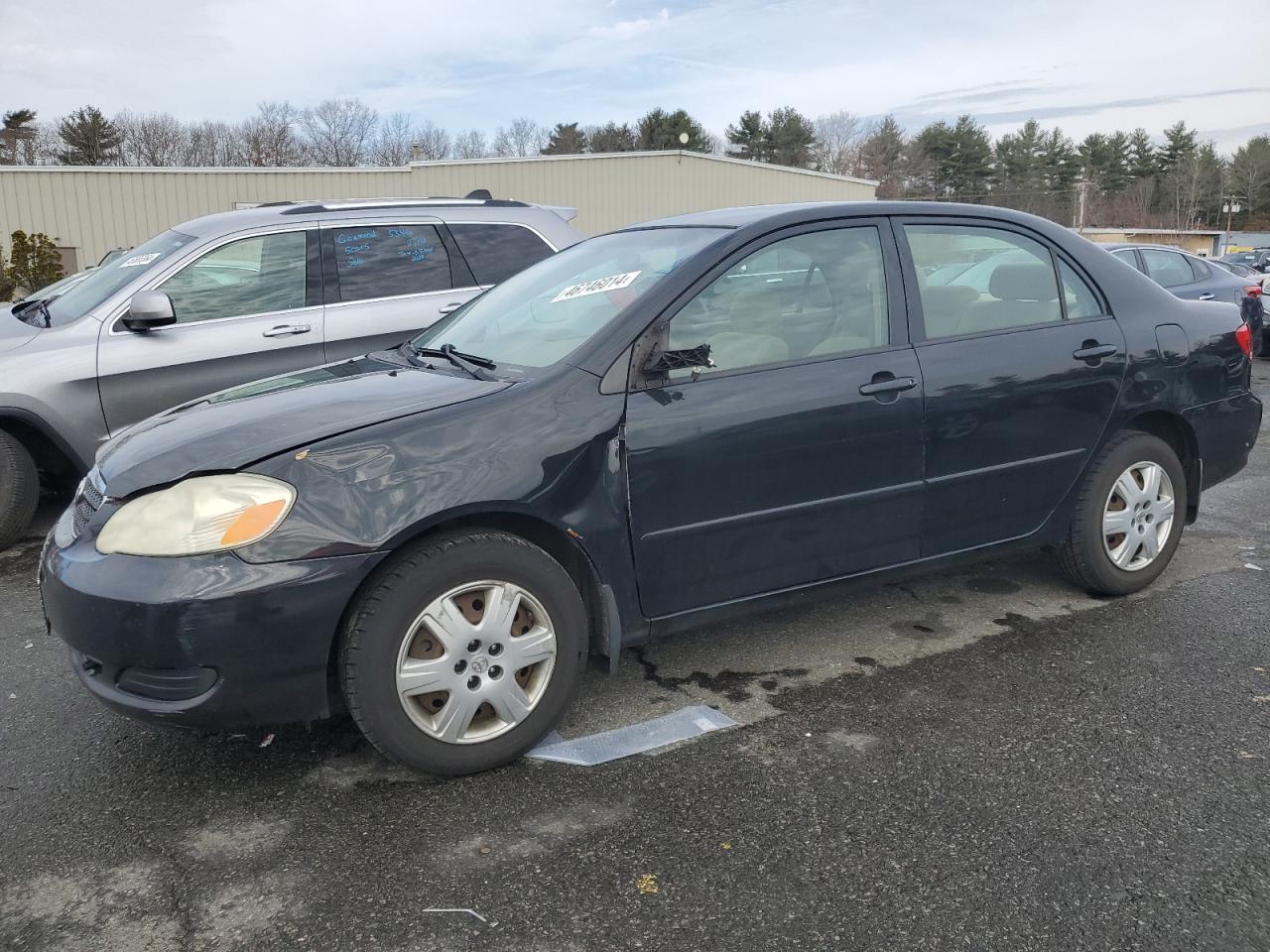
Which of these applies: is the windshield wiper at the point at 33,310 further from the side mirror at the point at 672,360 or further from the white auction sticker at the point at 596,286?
the side mirror at the point at 672,360

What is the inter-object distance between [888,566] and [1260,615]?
1.72 m

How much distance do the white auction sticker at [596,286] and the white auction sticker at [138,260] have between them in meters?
3.18

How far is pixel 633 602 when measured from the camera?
3.18 metres

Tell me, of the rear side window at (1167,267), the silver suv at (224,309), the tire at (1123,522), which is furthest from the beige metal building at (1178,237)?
the tire at (1123,522)

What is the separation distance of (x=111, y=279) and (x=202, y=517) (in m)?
3.79

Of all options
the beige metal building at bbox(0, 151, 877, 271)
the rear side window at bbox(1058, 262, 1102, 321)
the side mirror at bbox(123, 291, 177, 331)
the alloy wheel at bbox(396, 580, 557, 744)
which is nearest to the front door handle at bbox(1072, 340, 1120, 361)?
the rear side window at bbox(1058, 262, 1102, 321)

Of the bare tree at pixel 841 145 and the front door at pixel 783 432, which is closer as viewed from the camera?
the front door at pixel 783 432

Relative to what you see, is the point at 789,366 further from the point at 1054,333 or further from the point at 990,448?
the point at 1054,333

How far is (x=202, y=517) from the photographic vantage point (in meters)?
2.69

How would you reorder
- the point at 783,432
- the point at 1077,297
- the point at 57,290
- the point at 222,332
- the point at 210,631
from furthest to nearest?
1. the point at 57,290
2. the point at 222,332
3. the point at 1077,297
4. the point at 783,432
5. the point at 210,631

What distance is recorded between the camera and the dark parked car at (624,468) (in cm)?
270

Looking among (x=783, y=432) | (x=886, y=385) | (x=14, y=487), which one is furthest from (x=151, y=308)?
(x=886, y=385)

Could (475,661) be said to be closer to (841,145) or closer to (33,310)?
(33,310)

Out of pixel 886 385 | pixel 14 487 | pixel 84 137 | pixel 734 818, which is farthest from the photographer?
pixel 84 137
